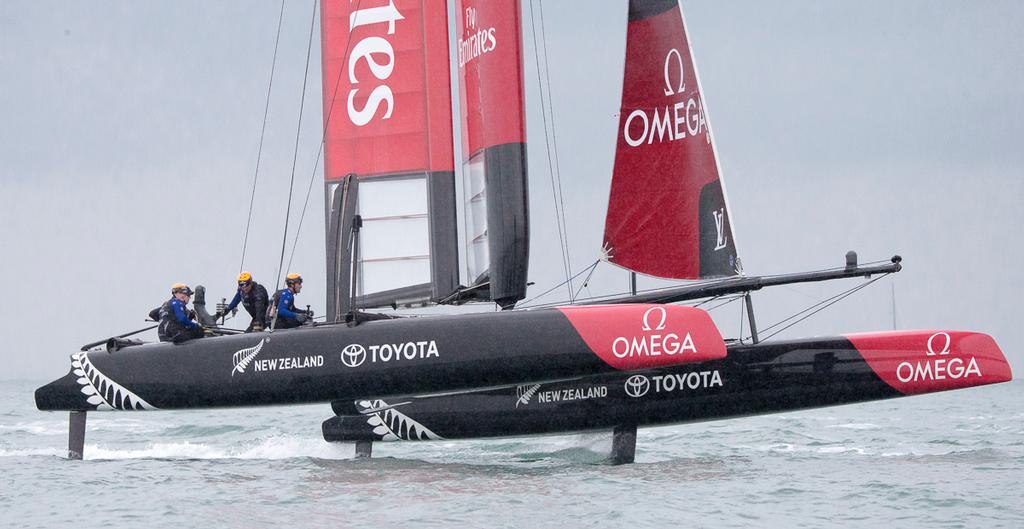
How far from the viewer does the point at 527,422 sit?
1023 cm

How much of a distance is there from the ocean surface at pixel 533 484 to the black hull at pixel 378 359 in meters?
0.61

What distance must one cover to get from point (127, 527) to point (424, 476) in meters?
2.54

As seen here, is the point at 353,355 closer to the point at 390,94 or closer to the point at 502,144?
the point at 502,144

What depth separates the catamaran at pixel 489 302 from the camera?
8820mm

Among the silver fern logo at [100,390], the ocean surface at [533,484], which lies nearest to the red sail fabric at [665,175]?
the ocean surface at [533,484]

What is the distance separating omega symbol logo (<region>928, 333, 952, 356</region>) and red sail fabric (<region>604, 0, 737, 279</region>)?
5.47ft

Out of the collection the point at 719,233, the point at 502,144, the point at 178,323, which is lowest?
the point at 178,323

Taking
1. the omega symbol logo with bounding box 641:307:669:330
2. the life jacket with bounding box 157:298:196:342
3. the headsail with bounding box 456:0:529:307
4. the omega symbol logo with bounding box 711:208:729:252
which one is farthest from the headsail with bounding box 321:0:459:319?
the omega symbol logo with bounding box 641:307:669:330

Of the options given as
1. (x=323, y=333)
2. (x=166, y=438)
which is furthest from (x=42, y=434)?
(x=323, y=333)

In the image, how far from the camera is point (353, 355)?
9148mm

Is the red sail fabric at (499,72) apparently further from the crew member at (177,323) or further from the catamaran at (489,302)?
the crew member at (177,323)

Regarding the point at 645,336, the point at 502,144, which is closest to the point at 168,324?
the point at 502,144

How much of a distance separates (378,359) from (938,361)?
13.7 feet

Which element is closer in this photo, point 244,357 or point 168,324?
point 244,357
